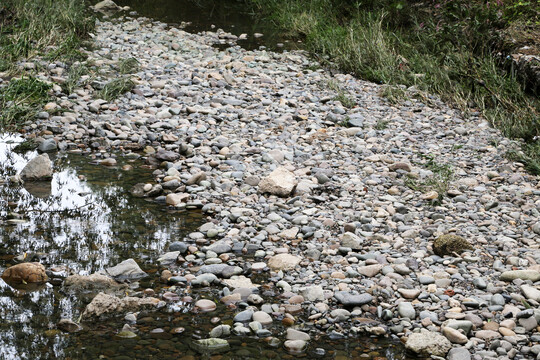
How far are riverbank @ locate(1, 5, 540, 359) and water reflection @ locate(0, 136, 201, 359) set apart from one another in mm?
198

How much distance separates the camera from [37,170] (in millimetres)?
4980

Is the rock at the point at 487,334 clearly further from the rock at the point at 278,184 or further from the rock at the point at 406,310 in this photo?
the rock at the point at 278,184

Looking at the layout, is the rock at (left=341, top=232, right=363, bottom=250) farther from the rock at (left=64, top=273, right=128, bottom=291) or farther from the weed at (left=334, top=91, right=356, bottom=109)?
the weed at (left=334, top=91, right=356, bottom=109)

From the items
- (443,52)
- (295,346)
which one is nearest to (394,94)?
(443,52)

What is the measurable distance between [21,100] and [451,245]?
4.70 metres

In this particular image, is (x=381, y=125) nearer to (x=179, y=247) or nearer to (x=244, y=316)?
(x=179, y=247)

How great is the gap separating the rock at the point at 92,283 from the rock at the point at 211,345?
2.48ft

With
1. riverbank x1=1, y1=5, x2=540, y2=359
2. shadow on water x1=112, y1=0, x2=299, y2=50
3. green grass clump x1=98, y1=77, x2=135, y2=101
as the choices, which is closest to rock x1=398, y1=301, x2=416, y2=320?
riverbank x1=1, y1=5, x2=540, y2=359

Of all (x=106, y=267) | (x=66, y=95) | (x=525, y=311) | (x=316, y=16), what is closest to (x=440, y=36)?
(x=316, y=16)

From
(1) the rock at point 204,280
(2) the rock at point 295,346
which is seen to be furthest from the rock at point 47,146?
(2) the rock at point 295,346

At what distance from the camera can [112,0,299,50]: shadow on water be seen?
10.0 m

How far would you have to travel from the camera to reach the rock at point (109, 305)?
324 centimetres

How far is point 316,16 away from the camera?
10.1m

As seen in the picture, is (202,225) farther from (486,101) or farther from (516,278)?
(486,101)
